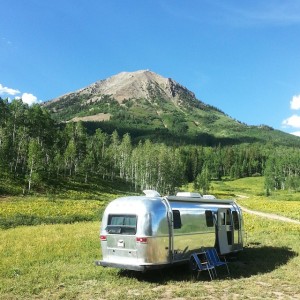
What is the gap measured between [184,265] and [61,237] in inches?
446

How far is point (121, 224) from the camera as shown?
15.6 meters

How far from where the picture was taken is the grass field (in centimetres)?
1291

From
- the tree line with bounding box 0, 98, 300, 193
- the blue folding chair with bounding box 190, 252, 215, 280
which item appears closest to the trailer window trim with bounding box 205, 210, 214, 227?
the blue folding chair with bounding box 190, 252, 215, 280

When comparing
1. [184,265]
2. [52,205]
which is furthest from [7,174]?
[184,265]

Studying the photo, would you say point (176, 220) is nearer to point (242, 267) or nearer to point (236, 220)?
point (242, 267)

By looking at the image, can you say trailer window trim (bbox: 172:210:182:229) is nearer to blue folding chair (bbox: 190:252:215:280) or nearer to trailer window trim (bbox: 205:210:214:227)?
blue folding chair (bbox: 190:252:215:280)

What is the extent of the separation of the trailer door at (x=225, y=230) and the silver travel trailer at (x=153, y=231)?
3.86 feet

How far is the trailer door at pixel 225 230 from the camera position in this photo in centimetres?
1912

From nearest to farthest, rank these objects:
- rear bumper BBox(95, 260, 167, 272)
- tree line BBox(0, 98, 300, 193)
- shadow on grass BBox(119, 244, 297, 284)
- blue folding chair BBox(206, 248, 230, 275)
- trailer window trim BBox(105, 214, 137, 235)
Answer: rear bumper BBox(95, 260, 167, 272) < trailer window trim BBox(105, 214, 137, 235) < shadow on grass BBox(119, 244, 297, 284) < blue folding chair BBox(206, 248, 230, 275) < tree line BBox(0, 98, 300, 193)

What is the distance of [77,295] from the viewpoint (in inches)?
497

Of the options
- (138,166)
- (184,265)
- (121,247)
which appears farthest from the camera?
(138,166)

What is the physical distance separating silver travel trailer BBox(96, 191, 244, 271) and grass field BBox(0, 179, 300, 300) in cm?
77

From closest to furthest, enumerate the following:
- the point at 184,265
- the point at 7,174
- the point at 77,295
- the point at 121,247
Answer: the point at 77,295 < the point at 121,247 < the point at 184,265 < the point at 7,174

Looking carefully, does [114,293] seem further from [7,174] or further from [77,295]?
[7,174]
